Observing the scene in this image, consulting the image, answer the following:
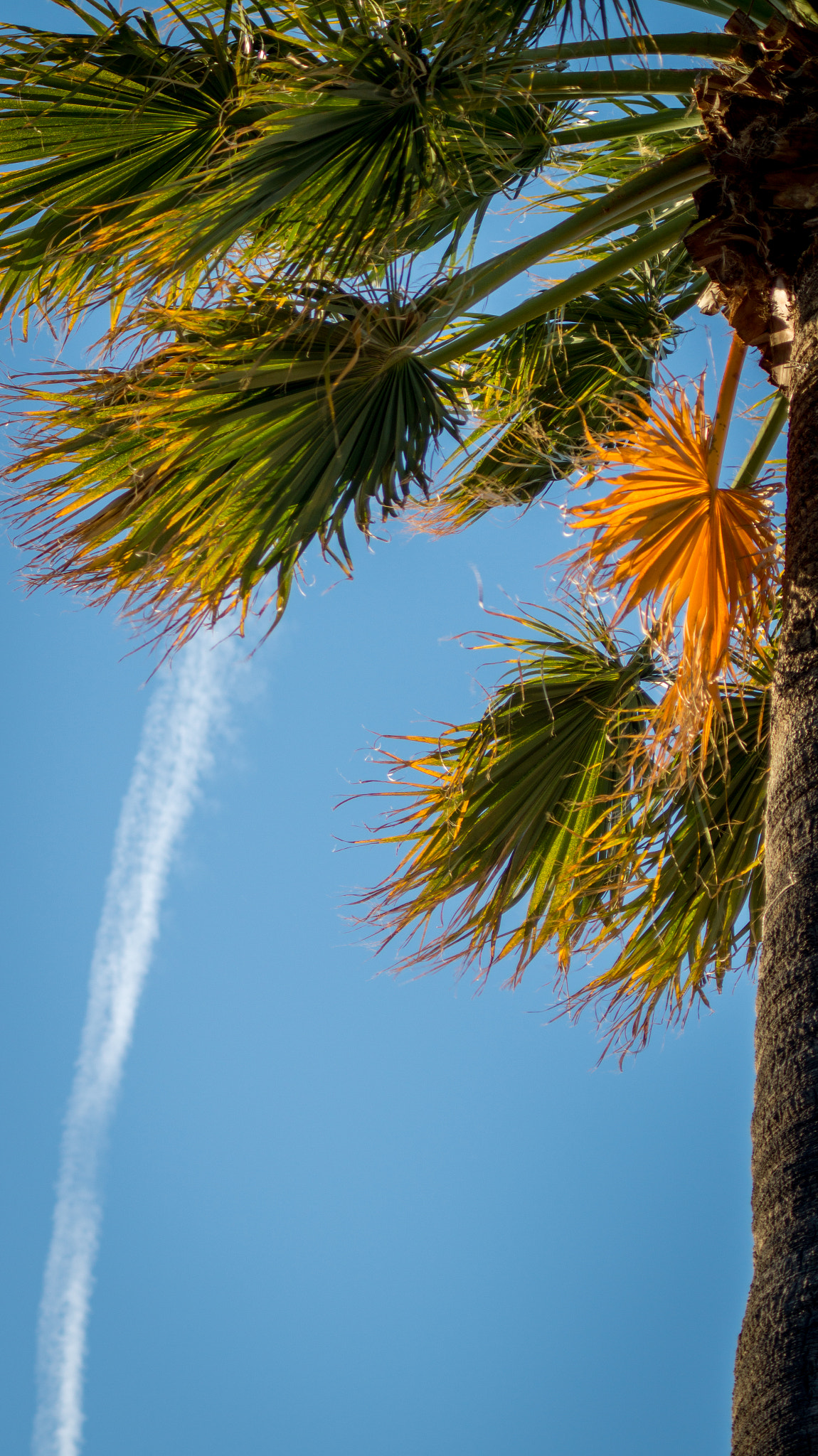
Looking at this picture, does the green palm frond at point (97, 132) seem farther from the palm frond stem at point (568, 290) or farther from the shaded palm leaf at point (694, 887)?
the shaded palm leaf at point (694, 887)

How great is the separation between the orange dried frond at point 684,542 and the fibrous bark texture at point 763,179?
12.9 inches

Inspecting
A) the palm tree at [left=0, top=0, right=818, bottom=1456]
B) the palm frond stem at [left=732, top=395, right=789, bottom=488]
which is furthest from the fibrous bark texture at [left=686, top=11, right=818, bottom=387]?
the palm frond stem at [left=732, top=395, right=789, bottom=488]

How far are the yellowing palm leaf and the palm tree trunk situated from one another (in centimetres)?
80

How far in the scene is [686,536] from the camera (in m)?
2.60

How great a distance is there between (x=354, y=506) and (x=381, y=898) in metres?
1.08

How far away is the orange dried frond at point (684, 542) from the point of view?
2.45 meters

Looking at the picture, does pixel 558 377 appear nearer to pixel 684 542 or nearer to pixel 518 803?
pixel 684 542

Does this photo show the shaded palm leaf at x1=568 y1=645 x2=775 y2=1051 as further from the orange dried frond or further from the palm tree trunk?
the palm tree trunk

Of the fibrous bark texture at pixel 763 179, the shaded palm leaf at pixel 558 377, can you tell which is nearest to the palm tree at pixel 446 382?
the fibrous bark texture at pixel 763 179

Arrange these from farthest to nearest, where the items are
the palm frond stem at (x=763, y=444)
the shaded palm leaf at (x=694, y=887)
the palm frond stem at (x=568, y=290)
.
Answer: the shaded palm leaf at (x=694, y=887), the palm frond stem at (x=763, y=444), the palm frond stem at (x=568, y=290)

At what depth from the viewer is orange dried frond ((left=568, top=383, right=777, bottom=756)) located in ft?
8.02

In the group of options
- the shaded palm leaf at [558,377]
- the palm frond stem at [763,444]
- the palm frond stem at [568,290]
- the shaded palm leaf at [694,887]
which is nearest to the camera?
the palm frond stem at [568,290]

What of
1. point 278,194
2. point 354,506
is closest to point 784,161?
point 278,194

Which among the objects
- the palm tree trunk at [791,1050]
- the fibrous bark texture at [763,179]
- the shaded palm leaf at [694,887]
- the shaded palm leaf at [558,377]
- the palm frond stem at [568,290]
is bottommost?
the palm tree trunk at [791,1050]
